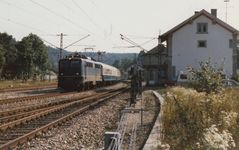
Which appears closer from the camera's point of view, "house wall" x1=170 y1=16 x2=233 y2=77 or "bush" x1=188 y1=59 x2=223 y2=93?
"bush" x1=188 y1=59 x2=223 y2=93

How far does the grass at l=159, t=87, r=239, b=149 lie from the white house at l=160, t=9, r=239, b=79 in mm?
45334

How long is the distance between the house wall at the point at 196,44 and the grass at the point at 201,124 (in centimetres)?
4529

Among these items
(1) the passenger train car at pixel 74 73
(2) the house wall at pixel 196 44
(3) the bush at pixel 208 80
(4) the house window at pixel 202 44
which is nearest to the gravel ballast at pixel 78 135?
(3) the bush at pixel 208 80

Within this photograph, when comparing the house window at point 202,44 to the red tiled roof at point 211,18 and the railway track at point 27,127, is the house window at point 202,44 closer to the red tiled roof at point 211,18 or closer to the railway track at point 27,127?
the red tiled roof at point 211,18

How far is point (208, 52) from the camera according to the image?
6172 centimetres

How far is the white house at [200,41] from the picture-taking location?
2421 inches

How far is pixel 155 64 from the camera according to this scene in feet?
255

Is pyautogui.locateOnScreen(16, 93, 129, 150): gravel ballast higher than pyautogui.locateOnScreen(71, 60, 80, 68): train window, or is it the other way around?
pyautogui.locateOnScreen(71, 60, 80, 68): train window

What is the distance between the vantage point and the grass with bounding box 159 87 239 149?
6.71m

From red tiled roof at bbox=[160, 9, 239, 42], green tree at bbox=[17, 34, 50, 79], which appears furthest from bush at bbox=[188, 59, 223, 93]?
green tree at bbox=[17, 34, 50, 79]

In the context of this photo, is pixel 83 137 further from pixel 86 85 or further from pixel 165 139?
pixel 86 85

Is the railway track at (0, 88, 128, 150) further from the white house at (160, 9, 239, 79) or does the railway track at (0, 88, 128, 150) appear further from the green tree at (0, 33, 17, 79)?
the green tree at (0, 33, 17, 79)

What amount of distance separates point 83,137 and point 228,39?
4898 cm

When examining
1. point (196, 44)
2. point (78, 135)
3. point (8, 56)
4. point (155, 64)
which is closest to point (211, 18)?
point (196, 44)
